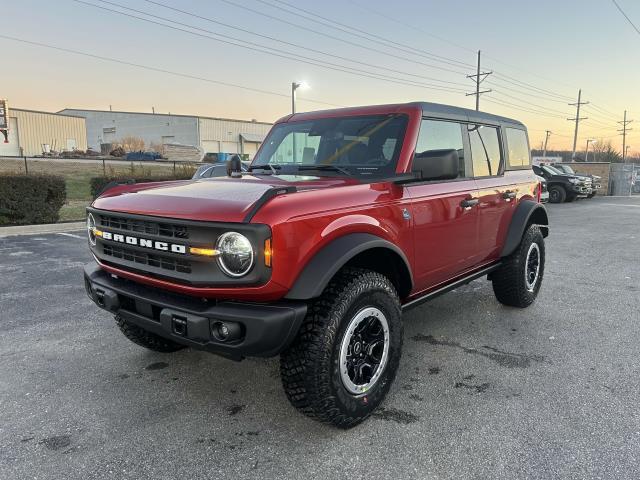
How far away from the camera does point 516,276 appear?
15.1 feet

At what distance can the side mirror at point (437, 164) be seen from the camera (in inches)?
118

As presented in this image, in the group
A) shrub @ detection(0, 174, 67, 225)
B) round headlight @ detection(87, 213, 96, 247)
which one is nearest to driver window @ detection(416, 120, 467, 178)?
round headlight @ detection(87, 213, 96, 247)

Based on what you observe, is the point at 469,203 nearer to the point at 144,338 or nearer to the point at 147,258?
the point at 147,258

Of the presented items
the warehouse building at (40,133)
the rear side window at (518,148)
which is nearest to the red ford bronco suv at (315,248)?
the rear side window at (518,148)

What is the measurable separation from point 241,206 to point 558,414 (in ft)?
7.44

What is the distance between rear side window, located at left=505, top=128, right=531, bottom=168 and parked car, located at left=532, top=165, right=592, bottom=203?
662 inches

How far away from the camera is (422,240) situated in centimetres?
329

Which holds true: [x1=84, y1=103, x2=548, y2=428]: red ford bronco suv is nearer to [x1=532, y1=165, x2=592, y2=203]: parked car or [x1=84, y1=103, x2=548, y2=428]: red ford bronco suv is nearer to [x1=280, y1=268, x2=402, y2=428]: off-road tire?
[x1=280, y1=268, x2=402, y2=428]: off-road tire

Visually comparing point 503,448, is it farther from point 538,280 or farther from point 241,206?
point 538,280

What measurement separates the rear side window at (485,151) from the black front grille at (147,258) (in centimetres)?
268

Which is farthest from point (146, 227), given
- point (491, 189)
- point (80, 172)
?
point (80, 172)

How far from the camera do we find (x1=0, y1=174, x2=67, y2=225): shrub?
406 inches

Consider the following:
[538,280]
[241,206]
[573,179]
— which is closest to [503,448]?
[241,206]

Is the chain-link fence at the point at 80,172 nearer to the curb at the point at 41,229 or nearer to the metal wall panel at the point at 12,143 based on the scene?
the curb at the point at 41,229
